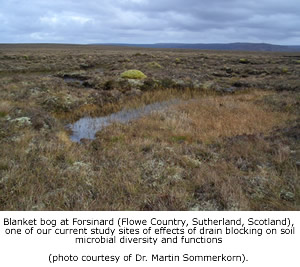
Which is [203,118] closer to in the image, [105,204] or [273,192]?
[273,192]

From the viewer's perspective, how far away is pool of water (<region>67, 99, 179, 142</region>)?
8.36 metres

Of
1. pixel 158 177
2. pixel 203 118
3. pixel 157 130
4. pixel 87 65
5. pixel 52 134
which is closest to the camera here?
pixel 158 177

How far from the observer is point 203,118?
32.7ft

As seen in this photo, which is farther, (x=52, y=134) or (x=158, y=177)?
(x=52, y=134)

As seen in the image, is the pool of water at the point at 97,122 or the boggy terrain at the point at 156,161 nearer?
the boggy terrain at the point at 156,161

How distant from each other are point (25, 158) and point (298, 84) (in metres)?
20.6

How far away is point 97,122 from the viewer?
9.84 meters

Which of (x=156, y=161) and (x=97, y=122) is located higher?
(x=97, y=122)

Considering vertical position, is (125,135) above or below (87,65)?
below

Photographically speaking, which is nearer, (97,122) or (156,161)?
(156,161)

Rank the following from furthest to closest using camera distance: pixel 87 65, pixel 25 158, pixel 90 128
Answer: pixel 87 65, pixel 90 128, pixel 25 158

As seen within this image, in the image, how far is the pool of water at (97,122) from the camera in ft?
27.4

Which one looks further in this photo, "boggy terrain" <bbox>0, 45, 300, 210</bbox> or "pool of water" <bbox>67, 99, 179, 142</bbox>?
"pool of water" <bbox>67, 99, 179, 142</bbox>

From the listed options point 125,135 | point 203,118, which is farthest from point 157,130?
point 203,118
